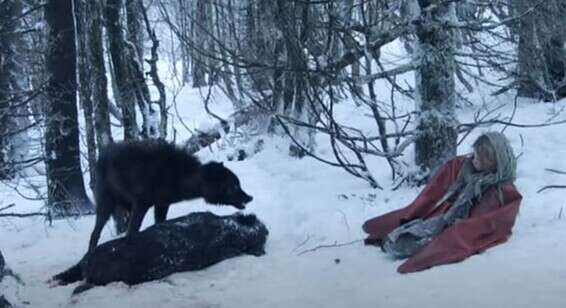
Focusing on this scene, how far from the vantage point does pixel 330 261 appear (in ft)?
25.2

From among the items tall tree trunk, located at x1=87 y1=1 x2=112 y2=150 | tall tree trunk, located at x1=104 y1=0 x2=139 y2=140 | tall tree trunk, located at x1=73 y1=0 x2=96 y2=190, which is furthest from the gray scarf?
tall tree trunk, located at x1=73 y1=0 x2=96 y2=190

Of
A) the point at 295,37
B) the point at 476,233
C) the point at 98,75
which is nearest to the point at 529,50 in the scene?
the point at 295,37

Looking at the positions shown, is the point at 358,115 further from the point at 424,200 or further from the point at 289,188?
the point at 424,200

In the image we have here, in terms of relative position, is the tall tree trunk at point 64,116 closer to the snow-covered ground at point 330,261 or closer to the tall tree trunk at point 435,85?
the snow-covered ground at point 330,261

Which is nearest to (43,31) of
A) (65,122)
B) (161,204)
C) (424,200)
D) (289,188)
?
(65,122)

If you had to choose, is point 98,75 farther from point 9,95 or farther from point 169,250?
point 169,250

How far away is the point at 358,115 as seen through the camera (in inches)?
621

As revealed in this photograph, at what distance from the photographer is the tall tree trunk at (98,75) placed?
377 inches

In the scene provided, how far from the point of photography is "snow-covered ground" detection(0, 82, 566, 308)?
6285 millimetres

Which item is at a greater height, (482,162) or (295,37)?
(295,37)

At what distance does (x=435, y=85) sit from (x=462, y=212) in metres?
2.42

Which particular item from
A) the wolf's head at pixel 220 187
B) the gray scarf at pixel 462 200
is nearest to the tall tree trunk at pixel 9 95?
the wolf's head at pixel 220 187

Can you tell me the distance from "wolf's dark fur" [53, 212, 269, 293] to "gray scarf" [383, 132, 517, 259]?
1473mm

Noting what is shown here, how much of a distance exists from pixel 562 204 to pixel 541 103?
5.74 metres
